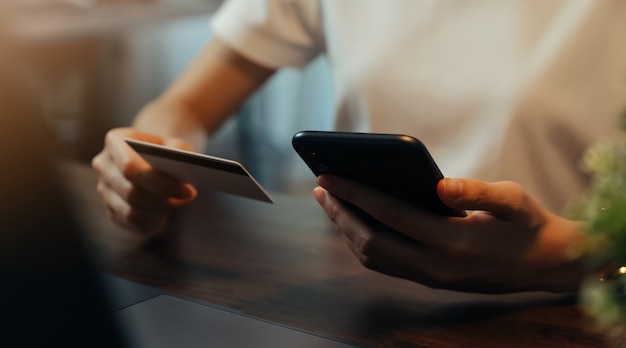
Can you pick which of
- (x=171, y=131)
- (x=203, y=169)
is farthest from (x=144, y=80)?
(x=203, y=169)

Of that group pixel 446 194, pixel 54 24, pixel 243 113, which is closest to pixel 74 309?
pixel 446 194

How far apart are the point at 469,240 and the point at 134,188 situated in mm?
403

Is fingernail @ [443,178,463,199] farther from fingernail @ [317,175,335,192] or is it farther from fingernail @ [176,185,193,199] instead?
fingernail @ [176,185,193,199]

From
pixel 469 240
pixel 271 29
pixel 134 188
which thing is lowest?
pixel 134 188

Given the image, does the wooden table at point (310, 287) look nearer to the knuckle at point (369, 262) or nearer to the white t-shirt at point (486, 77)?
the knuckle at point (369, 262)

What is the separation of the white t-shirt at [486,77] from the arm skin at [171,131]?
0.37 feet

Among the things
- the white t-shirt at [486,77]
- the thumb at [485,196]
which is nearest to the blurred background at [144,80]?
the white t-shirt at [486,77]

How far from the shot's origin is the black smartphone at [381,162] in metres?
0.53

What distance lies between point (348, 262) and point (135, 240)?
25cm

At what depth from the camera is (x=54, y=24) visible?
106 inches

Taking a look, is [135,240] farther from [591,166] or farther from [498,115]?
[591,166]

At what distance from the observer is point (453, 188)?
22.0 inches

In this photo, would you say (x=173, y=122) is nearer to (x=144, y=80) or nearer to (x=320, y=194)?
(x=320, y=194)

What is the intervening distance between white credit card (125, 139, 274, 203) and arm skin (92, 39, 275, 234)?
1.6 inches
